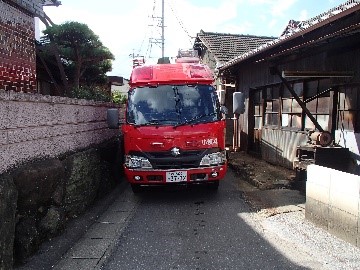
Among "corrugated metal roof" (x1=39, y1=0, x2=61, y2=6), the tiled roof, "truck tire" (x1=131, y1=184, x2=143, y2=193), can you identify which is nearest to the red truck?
"truck tire" (x1=131, y1=184, x2=143, y2=193)

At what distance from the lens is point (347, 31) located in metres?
5.04

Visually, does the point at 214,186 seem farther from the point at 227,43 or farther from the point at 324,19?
the point at 227,43

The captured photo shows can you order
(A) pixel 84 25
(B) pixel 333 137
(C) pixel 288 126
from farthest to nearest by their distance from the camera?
(A) pixel 84 25 → (C) pixel 288 126 → (B) pixel 333 137

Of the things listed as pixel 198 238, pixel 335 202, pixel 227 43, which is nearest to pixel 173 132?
pixel 198 238

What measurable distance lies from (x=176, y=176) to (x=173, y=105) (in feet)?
4.75

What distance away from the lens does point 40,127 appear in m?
4.59

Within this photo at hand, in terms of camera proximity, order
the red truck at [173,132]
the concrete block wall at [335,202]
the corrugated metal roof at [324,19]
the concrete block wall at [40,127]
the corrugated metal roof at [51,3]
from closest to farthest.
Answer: the concrete block wall at [40,127] < the concrete block wall at [335,202] < the corrugated metal roof at [324,19] < the red truck at [173,132] < the corrugated metal roof at [51,3]

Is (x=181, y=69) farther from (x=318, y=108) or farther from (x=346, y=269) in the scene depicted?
(x=346, y=269)

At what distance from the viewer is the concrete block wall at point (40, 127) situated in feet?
12.3

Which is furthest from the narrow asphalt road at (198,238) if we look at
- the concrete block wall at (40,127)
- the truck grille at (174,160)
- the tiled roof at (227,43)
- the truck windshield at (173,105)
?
the tiled roof at (227,43)

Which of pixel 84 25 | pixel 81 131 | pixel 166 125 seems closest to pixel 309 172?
pixel 166 125

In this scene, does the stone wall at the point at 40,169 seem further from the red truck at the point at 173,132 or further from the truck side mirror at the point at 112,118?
the red truck at the point at 173,132

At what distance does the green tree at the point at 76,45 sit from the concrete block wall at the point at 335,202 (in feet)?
31.2

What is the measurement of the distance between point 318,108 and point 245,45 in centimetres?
1434
